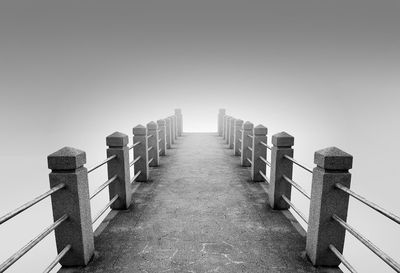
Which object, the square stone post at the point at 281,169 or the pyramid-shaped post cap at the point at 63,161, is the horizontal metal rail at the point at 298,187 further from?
the pyramid-shaped post cap at the point at 63,161

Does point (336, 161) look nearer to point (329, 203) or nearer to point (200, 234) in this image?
point (329, 203)

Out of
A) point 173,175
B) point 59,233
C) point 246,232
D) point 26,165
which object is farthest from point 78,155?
point 26,165

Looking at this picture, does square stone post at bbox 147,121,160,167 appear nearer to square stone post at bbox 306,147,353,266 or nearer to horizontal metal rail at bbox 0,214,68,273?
horizontal metal rail at bbox 0,214,68,273

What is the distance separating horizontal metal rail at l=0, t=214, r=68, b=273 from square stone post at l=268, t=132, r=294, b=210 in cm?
384

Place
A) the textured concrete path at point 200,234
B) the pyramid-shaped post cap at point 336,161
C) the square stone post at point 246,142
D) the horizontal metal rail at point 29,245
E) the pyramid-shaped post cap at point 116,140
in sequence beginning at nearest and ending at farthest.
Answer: the horizontal metal rail at point 29,245
the pyramid-shaped post cap at point 336,161
the textured concrete path at point 200,234
the pyramid-shaped post cap at point 116,140
the square stone post at point 246,142

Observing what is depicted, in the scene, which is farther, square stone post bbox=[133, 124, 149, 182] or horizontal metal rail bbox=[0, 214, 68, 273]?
square stone post bbox=[133, 124, 149, 182]

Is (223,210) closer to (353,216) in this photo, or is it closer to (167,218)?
(167,218)

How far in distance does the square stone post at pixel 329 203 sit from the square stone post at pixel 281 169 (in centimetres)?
172

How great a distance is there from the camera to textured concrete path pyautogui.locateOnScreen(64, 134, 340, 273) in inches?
136

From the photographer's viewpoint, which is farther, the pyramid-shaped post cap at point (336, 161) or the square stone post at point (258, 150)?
the square stone post at point (258, 150)

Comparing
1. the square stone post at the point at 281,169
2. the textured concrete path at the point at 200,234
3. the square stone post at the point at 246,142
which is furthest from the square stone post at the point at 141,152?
the square stone post at the point at 281,169

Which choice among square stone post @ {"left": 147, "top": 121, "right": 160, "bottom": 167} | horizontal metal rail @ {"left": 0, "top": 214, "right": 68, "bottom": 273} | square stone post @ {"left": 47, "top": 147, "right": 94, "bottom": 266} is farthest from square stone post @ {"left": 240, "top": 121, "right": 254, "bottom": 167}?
horizontal metal rail @ {"left": 0, "top": 214, "right": 68, "bottom": 273}

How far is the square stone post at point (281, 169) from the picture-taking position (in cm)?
514

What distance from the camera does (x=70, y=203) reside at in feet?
10.8
